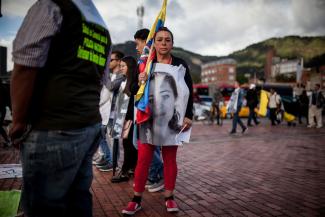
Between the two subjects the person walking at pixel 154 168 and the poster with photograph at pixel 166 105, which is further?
the person walking at pixel 154 168

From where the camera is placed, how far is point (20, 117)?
Result: 4.92ft

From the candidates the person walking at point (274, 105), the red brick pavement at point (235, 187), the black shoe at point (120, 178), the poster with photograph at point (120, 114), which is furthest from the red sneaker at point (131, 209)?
the person walking at point (274, 105)

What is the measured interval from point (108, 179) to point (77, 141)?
124 inches

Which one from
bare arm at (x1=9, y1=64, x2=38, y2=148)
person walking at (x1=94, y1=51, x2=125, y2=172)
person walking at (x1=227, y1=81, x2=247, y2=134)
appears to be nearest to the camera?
bare arm at (x1=9, y1=64, x2=38, y2=148)

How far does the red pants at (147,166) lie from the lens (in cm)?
316

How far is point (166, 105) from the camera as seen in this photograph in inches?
125

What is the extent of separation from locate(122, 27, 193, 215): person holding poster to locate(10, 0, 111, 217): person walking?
1.52 m

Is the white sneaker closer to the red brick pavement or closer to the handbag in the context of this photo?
the red brick pavement

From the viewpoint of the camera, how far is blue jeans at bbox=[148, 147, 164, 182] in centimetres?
400

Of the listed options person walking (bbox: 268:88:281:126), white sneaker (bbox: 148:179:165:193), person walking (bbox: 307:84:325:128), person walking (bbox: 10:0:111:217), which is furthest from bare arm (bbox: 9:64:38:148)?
person walking (bbox: 268:88:281:126)

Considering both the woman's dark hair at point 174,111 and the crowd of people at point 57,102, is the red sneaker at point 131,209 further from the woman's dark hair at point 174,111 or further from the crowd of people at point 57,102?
the crowd of people at point 57,102

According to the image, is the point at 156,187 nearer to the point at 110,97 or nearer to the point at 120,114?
the point at 120,114

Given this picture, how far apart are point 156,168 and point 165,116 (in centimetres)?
113

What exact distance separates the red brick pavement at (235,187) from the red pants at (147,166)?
32cm
